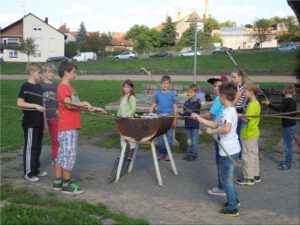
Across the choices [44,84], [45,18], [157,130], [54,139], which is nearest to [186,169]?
[157,130]

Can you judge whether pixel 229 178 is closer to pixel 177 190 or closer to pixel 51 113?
pixel 177 190

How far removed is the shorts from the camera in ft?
18.7

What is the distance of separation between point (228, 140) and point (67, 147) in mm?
1955

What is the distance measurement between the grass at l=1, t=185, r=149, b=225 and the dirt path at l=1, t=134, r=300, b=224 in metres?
0.28

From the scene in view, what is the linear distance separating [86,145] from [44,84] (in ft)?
8.23

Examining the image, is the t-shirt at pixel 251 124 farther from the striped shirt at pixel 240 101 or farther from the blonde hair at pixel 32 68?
the blonde hair at pixel 32 68

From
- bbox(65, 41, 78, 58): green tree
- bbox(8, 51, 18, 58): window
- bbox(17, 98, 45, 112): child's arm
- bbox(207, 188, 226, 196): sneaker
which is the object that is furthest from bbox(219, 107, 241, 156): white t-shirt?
bbox(8, 51, 18, 58): window

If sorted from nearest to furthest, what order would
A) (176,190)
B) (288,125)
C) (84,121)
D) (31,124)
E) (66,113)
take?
(66,113) → (176,190) → (31,124) → (288,125) → (84,121)

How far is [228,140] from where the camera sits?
17.1 ft

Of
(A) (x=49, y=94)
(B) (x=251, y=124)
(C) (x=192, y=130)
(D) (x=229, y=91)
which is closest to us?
(D) (x=229, y=91)

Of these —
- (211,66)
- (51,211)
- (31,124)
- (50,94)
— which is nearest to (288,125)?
(50,94)

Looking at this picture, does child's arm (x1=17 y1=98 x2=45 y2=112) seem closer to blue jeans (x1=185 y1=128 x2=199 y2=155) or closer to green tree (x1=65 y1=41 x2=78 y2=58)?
blue jeans (x1=185 y1=128 x2=199 y2=155)

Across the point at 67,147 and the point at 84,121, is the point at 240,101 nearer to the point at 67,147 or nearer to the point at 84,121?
the point at 67,147

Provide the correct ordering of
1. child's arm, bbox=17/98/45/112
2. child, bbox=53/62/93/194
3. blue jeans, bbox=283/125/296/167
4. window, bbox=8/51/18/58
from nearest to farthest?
child, bbox=53/62/93/194 < child's arm, bbox=17/98/45/112 < blue jeans, bbox=283/125/296/167 < window, bbox=8/51/18/58
